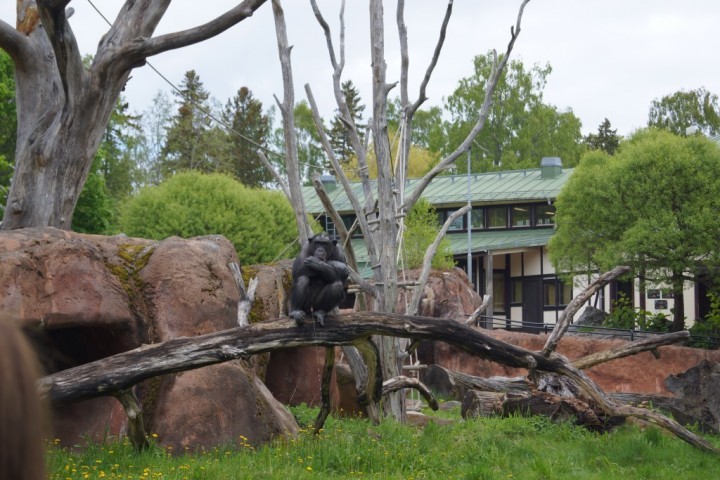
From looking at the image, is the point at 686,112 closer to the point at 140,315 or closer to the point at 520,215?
the point at 520,215

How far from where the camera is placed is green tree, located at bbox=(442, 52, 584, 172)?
6262cm

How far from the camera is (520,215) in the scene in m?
45.6

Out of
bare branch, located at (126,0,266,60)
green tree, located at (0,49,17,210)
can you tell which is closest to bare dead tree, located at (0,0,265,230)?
bare branch, located at (126,0,266,60)

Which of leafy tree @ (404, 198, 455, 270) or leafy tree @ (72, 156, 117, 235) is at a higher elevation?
leafy tree @ (72, 156, 117, 235)

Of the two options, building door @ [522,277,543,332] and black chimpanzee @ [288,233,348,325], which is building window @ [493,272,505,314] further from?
black chimpanzee @ [288,233,348,325]

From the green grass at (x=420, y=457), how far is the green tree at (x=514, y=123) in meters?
50.8

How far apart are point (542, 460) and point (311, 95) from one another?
6217mm

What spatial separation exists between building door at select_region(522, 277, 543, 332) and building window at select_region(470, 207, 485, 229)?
4.25 metres

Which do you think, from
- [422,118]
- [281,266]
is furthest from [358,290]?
[422,118]

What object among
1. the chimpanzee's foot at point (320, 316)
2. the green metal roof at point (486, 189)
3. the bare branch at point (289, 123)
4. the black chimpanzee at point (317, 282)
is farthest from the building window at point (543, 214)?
the chimpanzee's foot at point (320, 316)

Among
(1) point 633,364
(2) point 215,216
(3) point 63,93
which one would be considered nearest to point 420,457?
(3) point 63,93

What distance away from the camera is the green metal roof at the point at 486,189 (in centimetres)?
4494

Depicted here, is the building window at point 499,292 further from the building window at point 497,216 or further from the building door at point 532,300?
the building window at point 497,216

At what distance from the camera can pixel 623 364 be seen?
2470 cm
